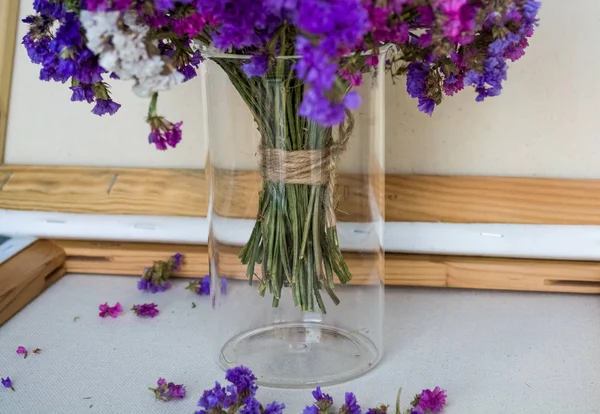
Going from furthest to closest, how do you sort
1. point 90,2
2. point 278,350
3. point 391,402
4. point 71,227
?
1. point 71,227
2. point 278,350
3. point 391,402
4. point 90,2

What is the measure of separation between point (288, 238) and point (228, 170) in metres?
0.13

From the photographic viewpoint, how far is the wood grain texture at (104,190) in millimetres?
1089

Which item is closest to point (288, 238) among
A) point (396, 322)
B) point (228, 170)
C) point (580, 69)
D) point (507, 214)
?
point (228, 170)

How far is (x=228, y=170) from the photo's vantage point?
85 centimetres

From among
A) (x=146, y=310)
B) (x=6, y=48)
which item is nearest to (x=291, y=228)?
(x=146, y=310)

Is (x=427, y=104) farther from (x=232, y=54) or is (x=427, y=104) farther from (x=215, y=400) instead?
(x=215, y=400)

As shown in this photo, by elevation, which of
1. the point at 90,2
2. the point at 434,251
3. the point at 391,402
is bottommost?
the point at 391,402

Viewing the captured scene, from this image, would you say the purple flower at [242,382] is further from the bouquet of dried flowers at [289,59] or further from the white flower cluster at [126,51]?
the white flower cluster at [126,51]

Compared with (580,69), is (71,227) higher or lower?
lower

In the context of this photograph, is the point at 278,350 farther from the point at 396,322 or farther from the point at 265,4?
the point at 265,4

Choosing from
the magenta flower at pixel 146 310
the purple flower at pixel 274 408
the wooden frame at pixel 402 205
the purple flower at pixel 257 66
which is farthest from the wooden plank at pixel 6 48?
the purple flower at pixel 274 408

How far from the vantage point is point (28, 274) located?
100cm

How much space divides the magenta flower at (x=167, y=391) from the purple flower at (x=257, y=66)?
33 cm

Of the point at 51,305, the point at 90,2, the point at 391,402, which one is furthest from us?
the point at 51,305
